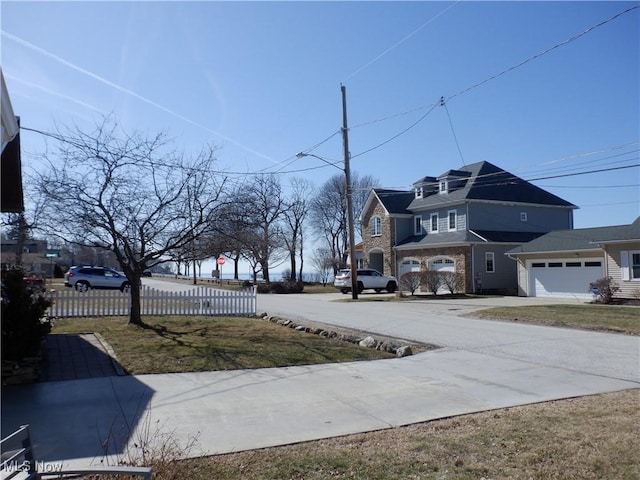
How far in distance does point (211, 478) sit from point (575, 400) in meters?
5.28

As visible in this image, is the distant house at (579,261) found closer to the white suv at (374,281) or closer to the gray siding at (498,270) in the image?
the gray siding at (498,270)

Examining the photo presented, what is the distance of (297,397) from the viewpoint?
703 centimetres

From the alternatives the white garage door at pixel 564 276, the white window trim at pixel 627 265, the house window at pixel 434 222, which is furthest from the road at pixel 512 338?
the house window at pixel 434 222

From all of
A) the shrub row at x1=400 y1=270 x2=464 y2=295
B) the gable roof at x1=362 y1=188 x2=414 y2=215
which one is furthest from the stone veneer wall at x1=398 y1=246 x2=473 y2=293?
the gable roof at x1=362 y1=188 x2=414 y2=215

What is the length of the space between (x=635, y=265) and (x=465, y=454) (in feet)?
83.8

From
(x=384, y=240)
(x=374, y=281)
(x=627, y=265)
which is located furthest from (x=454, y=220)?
(x=627, y=265)

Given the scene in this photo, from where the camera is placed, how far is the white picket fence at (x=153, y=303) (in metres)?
16.6

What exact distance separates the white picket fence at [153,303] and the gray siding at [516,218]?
2218 cm

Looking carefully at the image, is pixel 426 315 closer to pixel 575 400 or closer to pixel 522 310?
pixel 522 310

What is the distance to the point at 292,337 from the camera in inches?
500

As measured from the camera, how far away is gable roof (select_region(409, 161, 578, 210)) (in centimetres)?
Answer: 3691

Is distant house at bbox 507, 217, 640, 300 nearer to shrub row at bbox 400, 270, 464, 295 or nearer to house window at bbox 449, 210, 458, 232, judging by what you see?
shrub row at bbox 400, 270, 464, 295

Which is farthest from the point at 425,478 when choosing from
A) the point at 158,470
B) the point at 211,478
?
the point at 158,470

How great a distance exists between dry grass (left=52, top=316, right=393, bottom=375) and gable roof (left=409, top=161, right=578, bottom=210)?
25510 millimetres
